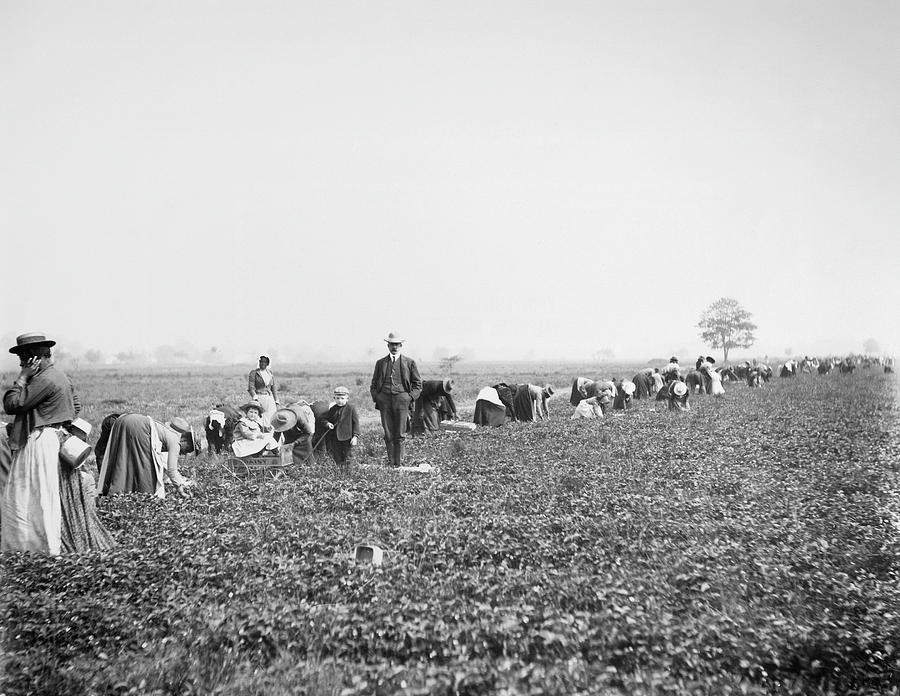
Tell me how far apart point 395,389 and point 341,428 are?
3.42 ft

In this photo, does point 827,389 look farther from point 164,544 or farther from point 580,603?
point 164,544

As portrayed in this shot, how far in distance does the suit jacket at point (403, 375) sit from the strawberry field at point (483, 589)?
1.66m

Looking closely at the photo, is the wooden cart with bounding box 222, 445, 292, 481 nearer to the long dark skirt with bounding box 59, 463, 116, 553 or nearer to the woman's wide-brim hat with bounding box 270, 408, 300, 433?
the woman's wide-brim hat with bounding box 270, 408, 300, 433

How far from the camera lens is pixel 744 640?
12.4 ft

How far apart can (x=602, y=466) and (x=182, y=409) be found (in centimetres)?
1521

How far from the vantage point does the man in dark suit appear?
9547mm

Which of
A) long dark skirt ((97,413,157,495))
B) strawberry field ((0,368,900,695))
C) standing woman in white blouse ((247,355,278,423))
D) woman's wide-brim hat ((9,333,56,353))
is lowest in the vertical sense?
strawberry field ((0,368,900,695))

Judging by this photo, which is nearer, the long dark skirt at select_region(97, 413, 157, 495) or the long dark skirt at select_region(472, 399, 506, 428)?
the long dark skirt at select_region(97, 413, 157, 495)

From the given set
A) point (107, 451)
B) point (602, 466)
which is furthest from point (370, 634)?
point (602, 466)

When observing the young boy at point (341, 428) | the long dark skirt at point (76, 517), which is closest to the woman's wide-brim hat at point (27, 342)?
the long dark skirt at point (76, 517)

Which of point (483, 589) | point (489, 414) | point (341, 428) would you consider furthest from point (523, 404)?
point (483, 589)

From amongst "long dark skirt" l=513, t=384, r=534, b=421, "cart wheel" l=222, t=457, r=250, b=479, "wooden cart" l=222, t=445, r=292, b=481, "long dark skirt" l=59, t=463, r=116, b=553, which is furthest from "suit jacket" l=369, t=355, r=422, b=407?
"long dark skirt" l=513, t=384, r=534, b=421

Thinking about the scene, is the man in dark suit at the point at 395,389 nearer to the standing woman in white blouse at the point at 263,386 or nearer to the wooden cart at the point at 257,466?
the wooden cart at the point at 257,466

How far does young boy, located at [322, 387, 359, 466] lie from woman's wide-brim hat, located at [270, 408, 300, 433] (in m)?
0.51
